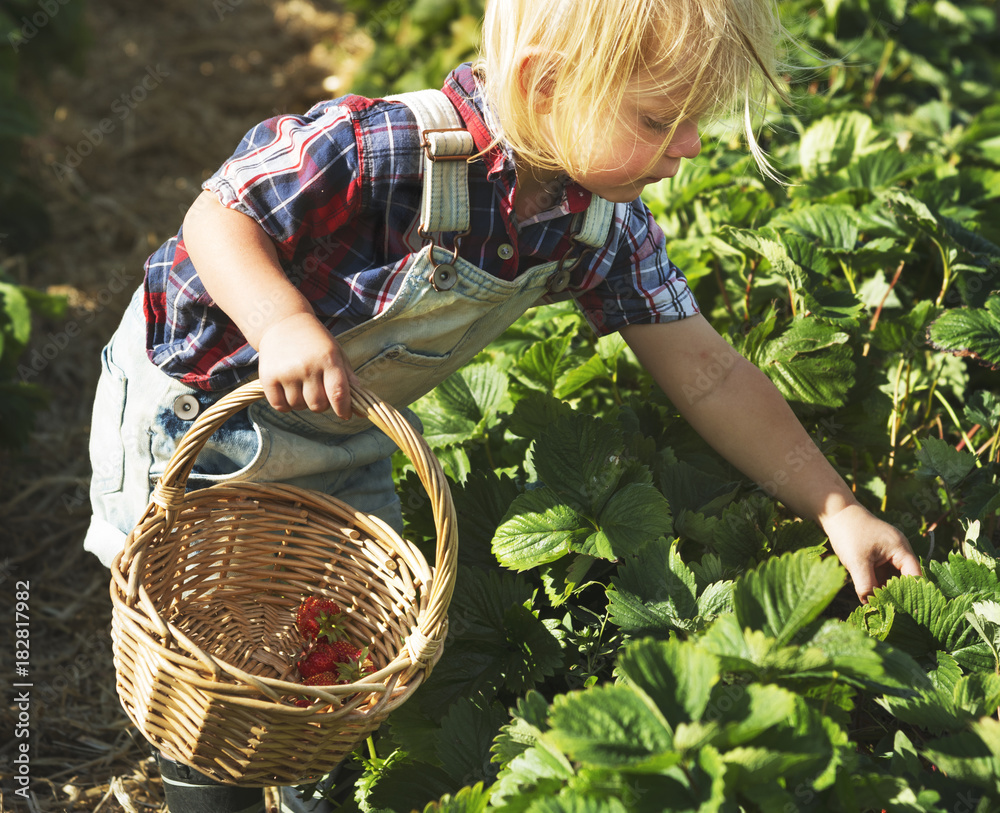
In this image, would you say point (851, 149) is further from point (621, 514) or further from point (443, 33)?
point (443, 33)

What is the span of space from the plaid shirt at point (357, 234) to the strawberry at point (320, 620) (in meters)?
0.32

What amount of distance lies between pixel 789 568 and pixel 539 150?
554mm

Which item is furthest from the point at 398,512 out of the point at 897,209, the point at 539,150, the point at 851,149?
the point at 851,149

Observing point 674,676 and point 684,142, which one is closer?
point 674,676

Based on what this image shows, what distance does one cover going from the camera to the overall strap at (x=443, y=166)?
3.50 feet

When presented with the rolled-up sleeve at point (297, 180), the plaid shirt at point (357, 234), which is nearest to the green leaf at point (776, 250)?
the plaid shirt at point (357, 234)

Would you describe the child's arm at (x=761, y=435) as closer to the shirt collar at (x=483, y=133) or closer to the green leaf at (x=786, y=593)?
the shirt collar at (x=483, y=133)

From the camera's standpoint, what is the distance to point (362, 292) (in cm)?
113

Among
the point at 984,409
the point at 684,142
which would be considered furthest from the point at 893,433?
the point at 684,142

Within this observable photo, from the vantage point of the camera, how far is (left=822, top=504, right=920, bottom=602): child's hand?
3.77 feet

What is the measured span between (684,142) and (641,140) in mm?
59

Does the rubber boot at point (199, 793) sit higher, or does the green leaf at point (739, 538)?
the green leaf at point (739, 538)

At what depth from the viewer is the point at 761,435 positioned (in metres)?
1.24

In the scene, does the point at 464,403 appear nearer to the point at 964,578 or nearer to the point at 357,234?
the point at 357,234
